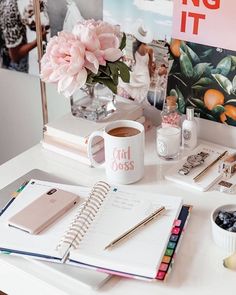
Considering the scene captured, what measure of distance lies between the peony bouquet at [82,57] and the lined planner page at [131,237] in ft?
0.86

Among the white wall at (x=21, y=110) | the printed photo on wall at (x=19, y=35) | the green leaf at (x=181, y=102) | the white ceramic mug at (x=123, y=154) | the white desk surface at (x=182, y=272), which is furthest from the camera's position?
the white wall at (x=21, y=110)

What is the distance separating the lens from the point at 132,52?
53.9 inches

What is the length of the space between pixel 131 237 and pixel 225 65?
0.49 metres

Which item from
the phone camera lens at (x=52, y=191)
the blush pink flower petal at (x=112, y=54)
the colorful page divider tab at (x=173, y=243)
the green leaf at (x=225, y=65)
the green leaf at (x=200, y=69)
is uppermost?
the blush pink flower petal at (x=112, y=54)

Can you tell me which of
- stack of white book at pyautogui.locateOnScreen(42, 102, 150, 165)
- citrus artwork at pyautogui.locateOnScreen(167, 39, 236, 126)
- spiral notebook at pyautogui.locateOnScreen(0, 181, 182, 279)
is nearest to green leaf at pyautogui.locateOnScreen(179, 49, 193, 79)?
citrus artwork at pyautogui.locateOnScreen(167, 39, 236, 126)

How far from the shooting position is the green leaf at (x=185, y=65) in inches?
50.9

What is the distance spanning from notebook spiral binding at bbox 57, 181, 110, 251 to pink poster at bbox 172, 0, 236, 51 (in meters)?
0.42

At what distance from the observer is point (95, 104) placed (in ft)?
4.35

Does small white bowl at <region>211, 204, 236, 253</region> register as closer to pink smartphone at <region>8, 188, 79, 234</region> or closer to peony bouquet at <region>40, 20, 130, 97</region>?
pink smartphone at <region>8, 188, 79, 234</region>

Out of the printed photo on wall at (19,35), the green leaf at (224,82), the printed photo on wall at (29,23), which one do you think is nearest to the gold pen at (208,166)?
the green leaf at (224,82)

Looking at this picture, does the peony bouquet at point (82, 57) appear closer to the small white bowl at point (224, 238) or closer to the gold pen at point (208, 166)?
the gold pen at point (208, 166)

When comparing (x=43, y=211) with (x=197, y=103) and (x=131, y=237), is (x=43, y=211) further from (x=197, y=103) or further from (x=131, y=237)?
(x=197, y=103)

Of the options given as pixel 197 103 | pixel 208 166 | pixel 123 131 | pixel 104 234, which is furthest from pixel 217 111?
pixel 104 234

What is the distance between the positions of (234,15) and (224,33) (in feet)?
0.15
